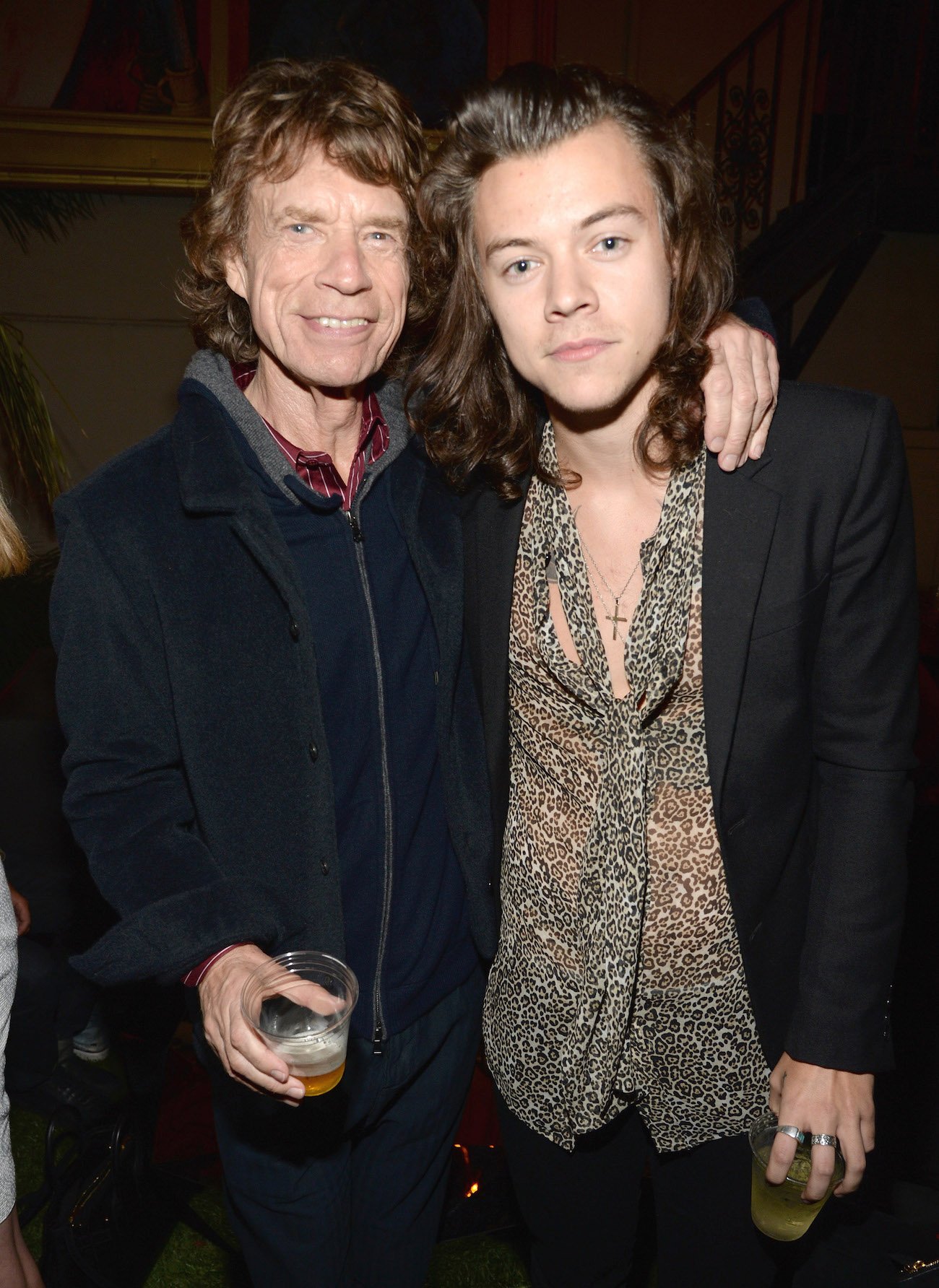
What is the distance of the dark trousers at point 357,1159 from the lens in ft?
5.77

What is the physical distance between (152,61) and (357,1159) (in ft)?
18.8

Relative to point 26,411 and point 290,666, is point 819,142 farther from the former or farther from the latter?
point 290,666

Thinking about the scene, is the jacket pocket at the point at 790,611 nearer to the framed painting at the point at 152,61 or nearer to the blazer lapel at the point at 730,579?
the blazer lapel at the point at 730,579

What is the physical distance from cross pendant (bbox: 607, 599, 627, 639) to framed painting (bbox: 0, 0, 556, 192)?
484cm

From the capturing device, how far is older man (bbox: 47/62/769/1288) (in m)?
1.52

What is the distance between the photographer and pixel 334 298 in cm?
164

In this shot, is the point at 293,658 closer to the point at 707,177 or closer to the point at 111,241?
the point at 707,177

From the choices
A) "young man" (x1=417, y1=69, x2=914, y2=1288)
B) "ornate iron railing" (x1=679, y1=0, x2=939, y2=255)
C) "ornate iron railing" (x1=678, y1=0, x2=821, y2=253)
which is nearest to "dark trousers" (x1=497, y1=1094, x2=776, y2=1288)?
"young man" (x1=417, y1=69, x2=914, y2=1288)

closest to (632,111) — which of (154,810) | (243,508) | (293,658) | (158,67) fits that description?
(243,508)

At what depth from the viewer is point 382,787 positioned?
1.70 m

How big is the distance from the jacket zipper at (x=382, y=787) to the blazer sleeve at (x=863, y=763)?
65 centimetres

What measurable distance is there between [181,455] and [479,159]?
0.61 meters

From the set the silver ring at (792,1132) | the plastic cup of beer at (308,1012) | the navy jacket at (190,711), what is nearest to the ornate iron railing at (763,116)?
the navy jacket at (190,711)

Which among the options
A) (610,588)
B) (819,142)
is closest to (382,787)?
(610,588)
